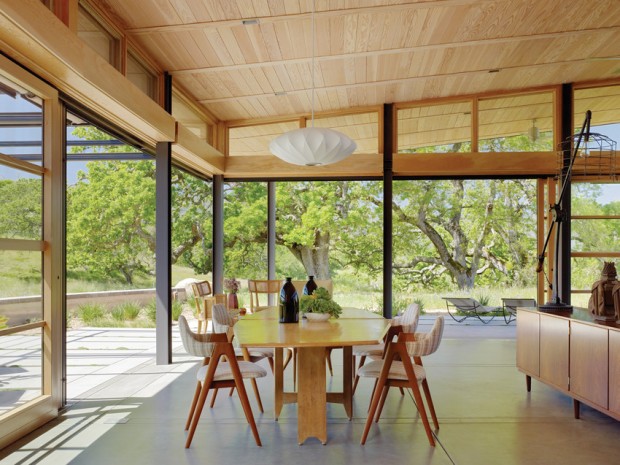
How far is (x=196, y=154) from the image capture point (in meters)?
6.71

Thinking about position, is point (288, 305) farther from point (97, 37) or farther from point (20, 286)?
point (97, 37)

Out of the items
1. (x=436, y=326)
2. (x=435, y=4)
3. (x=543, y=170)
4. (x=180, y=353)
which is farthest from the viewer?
(x=543, y=170)

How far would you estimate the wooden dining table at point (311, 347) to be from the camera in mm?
3177

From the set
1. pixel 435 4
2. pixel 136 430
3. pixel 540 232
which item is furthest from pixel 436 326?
pixel 540 232

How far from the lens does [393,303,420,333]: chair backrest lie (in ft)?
14.9

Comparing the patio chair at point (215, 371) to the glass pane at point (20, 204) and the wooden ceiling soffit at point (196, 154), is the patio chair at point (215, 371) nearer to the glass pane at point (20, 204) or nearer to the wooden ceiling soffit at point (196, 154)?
the glass pane at point (20, 204)

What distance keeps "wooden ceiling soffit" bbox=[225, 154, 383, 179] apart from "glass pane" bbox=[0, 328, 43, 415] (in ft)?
15.1

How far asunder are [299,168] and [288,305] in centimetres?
417

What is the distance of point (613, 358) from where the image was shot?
3588 mm

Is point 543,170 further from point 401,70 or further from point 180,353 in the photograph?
point 180,353

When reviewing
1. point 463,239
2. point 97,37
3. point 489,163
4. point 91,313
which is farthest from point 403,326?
point 91,313

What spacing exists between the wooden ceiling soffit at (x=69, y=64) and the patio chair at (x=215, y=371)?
1.86 metres

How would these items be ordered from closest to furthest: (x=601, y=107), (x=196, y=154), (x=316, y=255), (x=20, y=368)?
(x=20, y=368) < (x=196, y=154) < (x=601, y=107) < (x=316, y=255)

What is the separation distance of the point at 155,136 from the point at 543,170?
5347 mm
